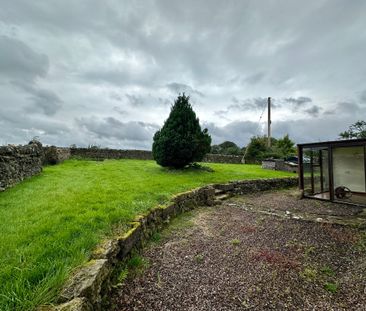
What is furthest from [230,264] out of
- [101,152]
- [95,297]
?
[101,152]

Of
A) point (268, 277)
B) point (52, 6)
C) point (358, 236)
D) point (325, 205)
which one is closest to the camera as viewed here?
point (268, 277)

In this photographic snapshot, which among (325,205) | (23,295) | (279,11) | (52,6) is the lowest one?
(325,205)

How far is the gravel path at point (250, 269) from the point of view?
2635 mm

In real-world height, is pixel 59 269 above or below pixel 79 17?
below

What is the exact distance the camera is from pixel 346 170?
902 centimetres

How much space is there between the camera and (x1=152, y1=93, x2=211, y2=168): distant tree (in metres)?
10.5

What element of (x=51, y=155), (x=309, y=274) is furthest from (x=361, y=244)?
(x=51, y=155)

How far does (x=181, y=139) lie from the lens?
1050cm

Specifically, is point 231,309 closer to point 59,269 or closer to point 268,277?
point 268,277

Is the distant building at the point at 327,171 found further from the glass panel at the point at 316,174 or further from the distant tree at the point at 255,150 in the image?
the distant tree at the point at 255,150

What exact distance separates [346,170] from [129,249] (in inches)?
380

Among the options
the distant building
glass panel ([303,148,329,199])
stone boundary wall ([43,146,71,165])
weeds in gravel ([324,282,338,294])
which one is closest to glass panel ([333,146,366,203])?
the distant building

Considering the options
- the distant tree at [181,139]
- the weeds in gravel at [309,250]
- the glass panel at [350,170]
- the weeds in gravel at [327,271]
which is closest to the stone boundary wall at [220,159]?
the distant tree at [181,139]

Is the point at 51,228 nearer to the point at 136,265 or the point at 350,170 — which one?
the point at 136,265
